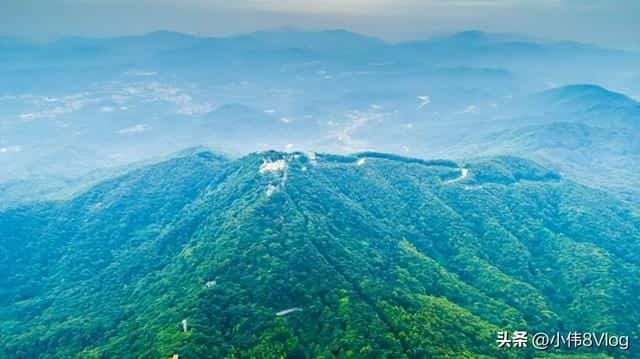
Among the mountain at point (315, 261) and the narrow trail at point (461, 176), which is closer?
the mountain at point (315, 261)

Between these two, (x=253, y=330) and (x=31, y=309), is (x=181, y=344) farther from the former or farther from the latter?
(x=31, y=309)

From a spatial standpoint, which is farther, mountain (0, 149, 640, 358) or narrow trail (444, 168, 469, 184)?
narrow trail (444, 168, 469, 184)

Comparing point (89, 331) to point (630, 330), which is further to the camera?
point (630, 330)

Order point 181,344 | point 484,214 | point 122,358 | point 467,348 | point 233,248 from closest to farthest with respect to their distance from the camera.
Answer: point 181,344 → point 122,358 → point 467,348 → point 233,248 → point 484,214

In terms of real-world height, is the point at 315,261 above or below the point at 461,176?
above

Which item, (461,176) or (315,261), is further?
(461,176)

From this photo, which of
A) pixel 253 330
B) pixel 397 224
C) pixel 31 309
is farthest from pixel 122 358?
pixel 397 224

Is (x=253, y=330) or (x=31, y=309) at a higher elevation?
(x=253, y=330)

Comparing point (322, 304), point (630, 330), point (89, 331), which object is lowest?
point (630, 330)
